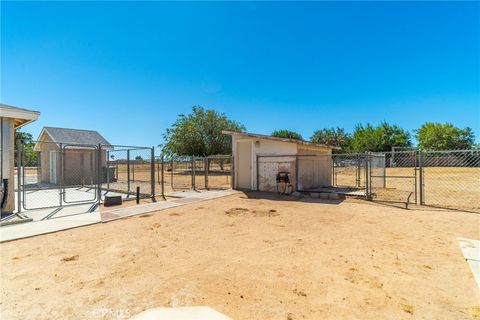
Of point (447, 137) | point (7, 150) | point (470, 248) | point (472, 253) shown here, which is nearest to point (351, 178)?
point (470, 248)

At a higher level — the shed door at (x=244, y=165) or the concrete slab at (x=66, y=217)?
the shed door at (x=244, y=165)

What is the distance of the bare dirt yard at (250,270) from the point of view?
9.64 feet

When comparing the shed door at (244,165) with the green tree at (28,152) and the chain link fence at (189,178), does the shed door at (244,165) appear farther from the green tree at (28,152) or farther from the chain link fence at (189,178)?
the green tree at (28,152)

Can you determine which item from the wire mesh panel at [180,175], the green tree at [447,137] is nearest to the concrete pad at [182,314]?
the wire mesh panel at [180,175]

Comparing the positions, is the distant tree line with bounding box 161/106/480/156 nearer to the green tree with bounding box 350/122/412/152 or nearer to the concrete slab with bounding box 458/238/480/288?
the green tree with bounding box 350/122/412/152

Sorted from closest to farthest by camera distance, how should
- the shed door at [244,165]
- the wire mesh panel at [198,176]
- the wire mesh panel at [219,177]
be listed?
the shed door at [244,165] → the wire mesh panel at [198,176] → the wire mesh panel at [219,177]

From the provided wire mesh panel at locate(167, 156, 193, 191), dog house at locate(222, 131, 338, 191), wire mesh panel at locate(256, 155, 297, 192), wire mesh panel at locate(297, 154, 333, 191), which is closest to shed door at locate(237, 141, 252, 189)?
dog house at locate(222, 131, 338, 191)

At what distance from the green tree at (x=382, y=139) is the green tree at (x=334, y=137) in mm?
3915

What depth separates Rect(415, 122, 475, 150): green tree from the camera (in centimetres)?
4688

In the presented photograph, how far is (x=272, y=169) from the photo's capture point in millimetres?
13086

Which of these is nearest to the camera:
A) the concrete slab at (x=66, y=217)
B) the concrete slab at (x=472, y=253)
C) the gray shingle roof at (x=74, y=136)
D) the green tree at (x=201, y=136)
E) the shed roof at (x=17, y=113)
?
the concrete slab at (x=472, y=253)

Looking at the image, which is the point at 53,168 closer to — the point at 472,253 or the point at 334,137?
the point at 472,253

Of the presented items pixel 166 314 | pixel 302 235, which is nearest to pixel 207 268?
pixel 166 314

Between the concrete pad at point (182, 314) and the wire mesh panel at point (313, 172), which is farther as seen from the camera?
the wire mesh panel at point (313, 172)
